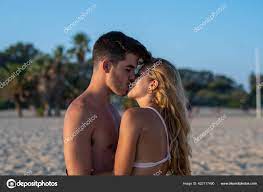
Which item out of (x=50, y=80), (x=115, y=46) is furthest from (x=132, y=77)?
(x=50, y=80)

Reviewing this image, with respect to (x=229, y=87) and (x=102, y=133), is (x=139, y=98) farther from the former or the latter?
(x=229, y=87)

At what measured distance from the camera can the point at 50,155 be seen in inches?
426

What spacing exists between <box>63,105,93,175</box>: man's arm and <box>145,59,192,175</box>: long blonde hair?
15.7 inches

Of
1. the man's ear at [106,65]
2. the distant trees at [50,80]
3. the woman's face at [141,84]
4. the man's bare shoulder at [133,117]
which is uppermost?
the man's ear at [106,65]

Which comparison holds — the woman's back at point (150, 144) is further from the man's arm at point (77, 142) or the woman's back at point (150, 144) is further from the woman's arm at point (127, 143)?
the man's arm at point (77, 142)

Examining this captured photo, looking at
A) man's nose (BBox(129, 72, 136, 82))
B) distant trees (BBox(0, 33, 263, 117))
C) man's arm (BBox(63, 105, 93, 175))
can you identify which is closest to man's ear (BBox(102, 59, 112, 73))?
man's nose (BBox(129, 72, 136, 82))

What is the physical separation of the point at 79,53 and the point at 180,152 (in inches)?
1669

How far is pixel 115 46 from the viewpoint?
7.47 feet

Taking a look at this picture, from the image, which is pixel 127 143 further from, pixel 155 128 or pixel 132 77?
pixel 132 77

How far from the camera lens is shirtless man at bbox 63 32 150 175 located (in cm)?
222

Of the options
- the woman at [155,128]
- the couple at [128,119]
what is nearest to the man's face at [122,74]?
the couple at [128,119]

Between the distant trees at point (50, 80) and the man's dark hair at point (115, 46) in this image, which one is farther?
the distant trees at point (50, 80)

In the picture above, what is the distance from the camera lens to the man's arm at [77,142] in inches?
86.7

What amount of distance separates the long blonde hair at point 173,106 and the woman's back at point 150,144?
10 cm
